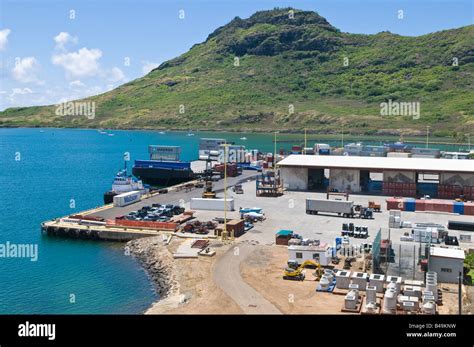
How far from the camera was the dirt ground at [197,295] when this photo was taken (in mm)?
29109

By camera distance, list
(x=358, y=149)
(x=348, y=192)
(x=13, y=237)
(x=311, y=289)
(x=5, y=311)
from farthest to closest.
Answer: (x=358, y=149)
(x=348, y=192)
(x=13, y=237)
(x=5, y=311)
(x=311, y=289)

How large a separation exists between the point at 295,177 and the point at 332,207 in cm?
1572

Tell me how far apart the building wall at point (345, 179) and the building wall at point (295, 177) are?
3.49 m

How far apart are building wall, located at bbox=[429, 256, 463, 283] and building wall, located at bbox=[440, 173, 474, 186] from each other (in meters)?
33.3

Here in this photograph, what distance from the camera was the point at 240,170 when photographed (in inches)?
3531

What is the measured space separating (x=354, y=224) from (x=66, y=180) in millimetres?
66110

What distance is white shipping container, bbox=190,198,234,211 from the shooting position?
56.8m

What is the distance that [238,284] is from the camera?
3275 centimetres

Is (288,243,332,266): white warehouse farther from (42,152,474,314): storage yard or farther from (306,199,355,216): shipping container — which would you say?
(306,199,355,216): shipping container

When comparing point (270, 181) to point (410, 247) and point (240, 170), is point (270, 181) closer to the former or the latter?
point (240, 170)

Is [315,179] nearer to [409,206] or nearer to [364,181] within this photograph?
[364,181]
